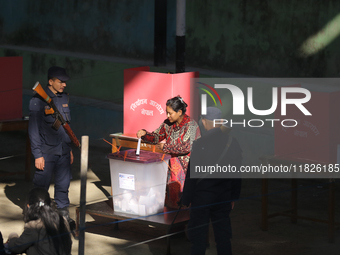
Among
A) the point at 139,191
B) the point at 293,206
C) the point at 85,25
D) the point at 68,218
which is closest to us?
the point at 139,191

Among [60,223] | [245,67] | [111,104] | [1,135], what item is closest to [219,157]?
[60,223]

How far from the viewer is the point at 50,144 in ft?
20.3

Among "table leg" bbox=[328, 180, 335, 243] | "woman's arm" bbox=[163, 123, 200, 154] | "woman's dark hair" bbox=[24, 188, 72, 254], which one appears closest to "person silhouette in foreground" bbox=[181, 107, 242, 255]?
"woman's arm" bbox=[163, 123, 200, 154]

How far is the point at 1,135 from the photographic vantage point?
11.4m

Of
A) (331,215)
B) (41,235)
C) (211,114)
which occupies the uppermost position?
(211,114)

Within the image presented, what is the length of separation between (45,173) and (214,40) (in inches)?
206

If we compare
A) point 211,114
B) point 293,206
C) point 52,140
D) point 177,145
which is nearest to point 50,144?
point 52,140

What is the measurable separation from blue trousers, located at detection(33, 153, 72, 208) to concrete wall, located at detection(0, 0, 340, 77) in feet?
15.6

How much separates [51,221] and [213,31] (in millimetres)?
6876

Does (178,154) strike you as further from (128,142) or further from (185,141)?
(128,142)

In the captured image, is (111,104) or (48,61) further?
(48,61)

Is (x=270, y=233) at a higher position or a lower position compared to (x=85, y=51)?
lower

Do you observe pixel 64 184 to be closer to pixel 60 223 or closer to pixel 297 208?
pixel 60 223

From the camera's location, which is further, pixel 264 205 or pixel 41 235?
pixel 264 205
